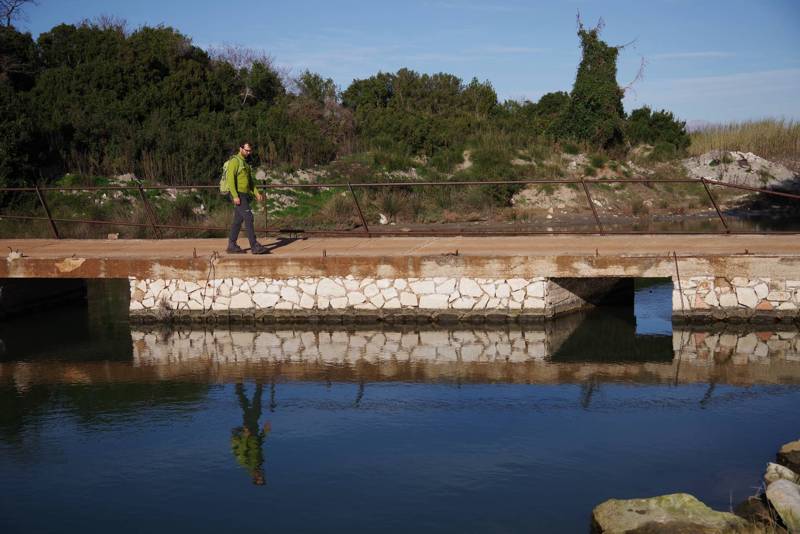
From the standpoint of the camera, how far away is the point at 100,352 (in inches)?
561

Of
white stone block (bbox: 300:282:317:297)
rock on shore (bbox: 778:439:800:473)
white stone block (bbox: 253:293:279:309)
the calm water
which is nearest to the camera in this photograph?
the calm water

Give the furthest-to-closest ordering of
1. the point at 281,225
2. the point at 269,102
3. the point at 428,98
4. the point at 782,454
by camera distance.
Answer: the point at 428,98 < the point at 269,102 < the point at 281,225 < the point at 782,454

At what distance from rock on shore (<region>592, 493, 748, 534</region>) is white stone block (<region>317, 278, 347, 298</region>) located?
806 centimetres

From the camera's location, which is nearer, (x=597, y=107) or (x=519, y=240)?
(x=519, y=240)

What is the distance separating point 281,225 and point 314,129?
30.5 feet

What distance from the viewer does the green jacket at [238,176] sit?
14328 millimetres

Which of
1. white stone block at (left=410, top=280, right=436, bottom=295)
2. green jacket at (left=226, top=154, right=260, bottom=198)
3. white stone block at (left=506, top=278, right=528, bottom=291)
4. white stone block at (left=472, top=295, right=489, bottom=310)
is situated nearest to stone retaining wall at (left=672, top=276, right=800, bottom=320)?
white stone block at (left=506, top=278, right=528, bottom=291)

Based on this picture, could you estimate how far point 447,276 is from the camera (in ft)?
47.9

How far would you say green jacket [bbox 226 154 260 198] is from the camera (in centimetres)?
1433

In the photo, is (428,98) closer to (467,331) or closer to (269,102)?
(269,102)

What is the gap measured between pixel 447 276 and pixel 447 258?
0.94 feet

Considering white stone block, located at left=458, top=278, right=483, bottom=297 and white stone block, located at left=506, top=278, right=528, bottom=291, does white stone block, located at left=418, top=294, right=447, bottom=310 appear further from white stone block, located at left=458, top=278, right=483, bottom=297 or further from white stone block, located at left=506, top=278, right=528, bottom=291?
white stone block, located at left=506, top=278, right=528, bottom=291

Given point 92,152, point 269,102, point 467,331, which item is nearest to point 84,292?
point 467,331

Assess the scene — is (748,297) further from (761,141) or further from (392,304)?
(761,141)
